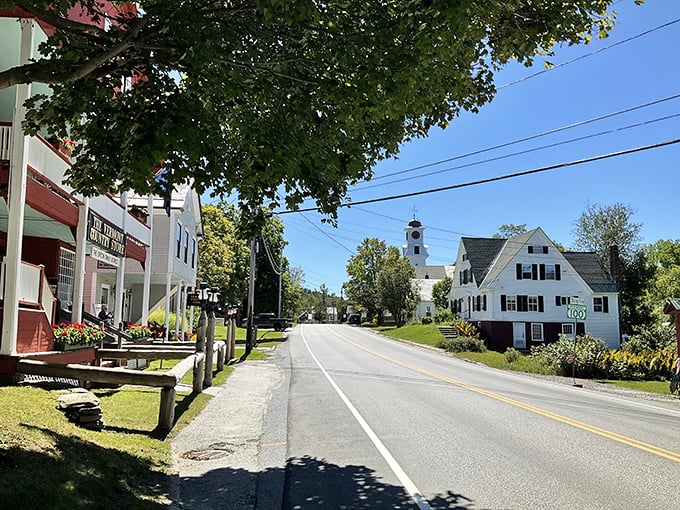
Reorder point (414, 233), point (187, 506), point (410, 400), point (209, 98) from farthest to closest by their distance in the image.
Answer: point (414, 233) → point (410, 400) → point (209, 98) → point (187, 506)

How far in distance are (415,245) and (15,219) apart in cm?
11136

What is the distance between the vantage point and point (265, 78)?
23.4ft

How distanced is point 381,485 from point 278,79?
5.17 metres

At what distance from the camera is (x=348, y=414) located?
1266 centimetres

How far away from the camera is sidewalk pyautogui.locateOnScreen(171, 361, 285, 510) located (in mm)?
6766

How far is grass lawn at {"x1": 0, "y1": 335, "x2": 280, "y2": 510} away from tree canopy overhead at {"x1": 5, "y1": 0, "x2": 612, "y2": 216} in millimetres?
3066

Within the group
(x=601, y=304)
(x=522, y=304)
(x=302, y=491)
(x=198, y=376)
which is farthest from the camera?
(x=601, y=304)

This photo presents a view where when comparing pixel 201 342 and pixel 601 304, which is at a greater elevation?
pixel 601 304

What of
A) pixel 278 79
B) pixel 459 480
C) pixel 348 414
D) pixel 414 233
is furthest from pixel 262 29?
pixel 414 233

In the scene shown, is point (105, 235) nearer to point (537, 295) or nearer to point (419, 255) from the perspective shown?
point (537, 295)

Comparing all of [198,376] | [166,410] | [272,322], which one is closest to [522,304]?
[272,322]

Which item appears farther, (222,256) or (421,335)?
(421,335)

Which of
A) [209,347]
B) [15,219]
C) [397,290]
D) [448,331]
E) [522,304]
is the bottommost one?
[448,331]

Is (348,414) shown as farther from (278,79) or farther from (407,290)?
(407,290)
